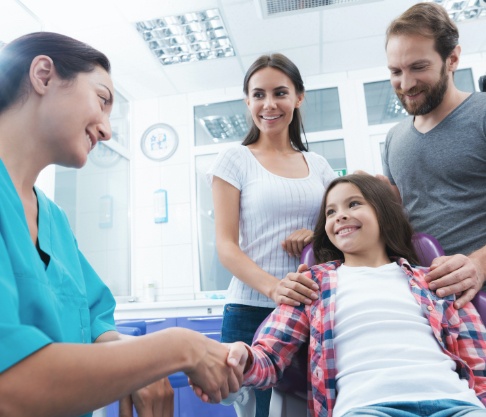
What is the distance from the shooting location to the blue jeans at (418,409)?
0.95 meters

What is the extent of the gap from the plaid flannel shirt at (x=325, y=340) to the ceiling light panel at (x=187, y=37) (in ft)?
9.34

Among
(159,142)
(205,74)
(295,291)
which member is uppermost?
(205,74)

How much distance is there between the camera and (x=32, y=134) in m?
0.88

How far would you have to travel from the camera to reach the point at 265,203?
146 cm

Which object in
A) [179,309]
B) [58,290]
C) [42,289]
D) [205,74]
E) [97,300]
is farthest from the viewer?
[205,74]

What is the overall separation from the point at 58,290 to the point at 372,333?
0.83 m

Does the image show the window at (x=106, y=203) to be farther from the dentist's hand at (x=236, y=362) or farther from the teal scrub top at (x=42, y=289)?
the dentist's hand at (x=236, y=362)

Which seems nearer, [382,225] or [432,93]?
[382,225]

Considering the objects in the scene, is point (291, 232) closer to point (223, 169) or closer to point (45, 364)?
point (223, 169)

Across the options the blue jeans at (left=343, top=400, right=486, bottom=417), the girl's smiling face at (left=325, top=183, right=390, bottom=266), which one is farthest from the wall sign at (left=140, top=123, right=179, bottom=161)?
the blue jeans at (left=343, top=400, right=486, bottom=417)

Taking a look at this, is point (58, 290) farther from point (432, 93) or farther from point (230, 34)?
point (230, 34)

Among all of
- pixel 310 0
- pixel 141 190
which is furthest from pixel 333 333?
pixel 141 190

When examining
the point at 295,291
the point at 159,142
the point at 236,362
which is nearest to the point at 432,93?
the point at 295,291

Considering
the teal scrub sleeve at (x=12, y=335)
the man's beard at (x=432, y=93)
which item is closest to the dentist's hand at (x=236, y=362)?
the teal scrub sleeve at (x=12, y=335)
